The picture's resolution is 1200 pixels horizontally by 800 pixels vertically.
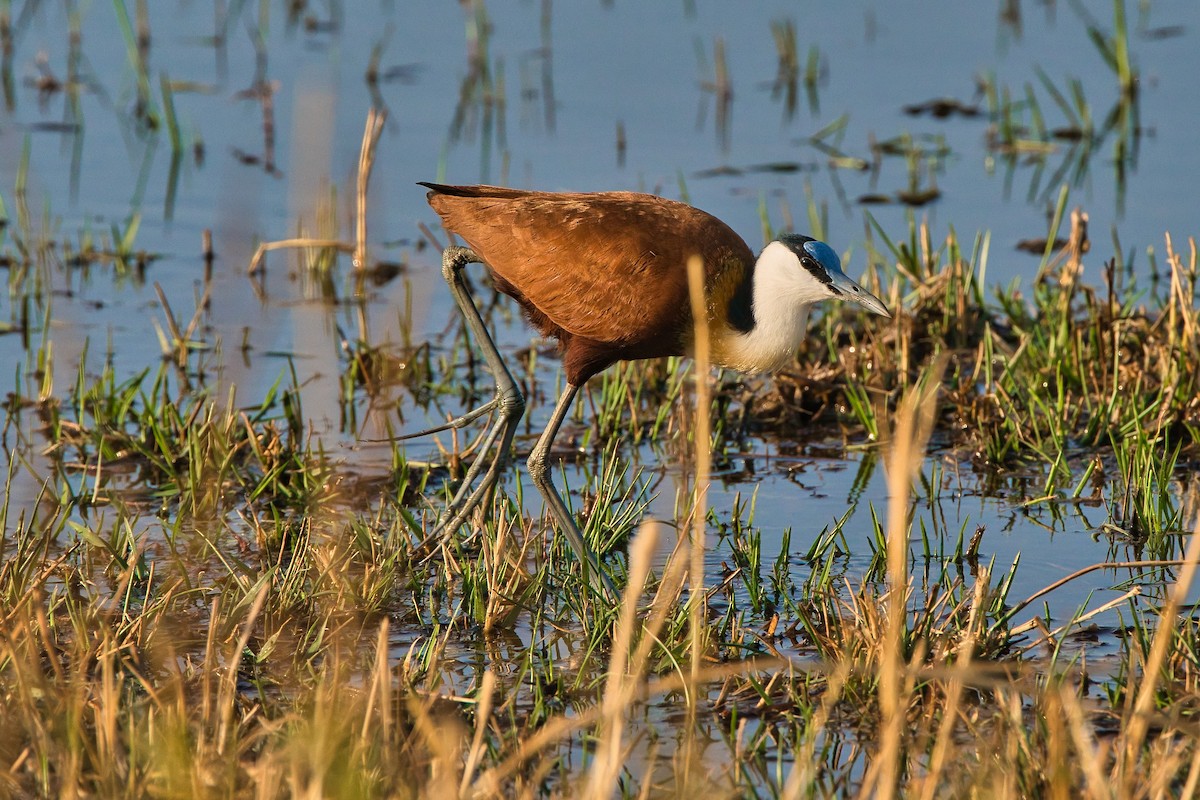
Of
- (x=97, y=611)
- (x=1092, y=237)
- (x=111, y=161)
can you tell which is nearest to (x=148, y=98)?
(x=111, y=161)

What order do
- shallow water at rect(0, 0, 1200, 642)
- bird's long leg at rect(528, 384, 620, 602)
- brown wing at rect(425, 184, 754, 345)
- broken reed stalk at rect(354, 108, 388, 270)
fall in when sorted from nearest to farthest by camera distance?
bird's long leg at rect(528, 384, 620, 602)
brown wing at rect(425, 184, 754, 345)
broken reed stalk at rect(354, 108, 388, 270)
shallow water at rect(0, 0, 1200, 642)

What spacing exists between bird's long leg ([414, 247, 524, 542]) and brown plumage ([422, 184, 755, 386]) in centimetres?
21

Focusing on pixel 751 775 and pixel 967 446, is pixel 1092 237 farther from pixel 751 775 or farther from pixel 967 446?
pixel 751 775

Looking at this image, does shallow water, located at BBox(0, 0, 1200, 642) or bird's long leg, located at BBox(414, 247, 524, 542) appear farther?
shallow water, located at BBox(0, 0, 1200, 642)

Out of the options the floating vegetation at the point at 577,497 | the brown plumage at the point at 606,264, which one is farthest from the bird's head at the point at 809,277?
the floating vegetation at the point at 577,497

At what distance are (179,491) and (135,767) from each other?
6.70ft

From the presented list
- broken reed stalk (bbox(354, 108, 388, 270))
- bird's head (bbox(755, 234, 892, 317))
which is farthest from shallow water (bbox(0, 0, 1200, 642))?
bird's head (bbox(755, 234, 892, 317))

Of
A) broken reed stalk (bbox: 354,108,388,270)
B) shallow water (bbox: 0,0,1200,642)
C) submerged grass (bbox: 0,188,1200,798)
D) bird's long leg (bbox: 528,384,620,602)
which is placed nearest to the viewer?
submerged grass (bbox: 0,188,1200,798)

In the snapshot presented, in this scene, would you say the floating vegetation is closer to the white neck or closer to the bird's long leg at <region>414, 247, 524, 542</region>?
the bird's long leg at <region>414, 247, 524, 542</region>

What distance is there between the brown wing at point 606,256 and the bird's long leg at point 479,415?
26cm

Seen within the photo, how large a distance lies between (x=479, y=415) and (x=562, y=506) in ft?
2.11

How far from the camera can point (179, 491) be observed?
16.2 ft

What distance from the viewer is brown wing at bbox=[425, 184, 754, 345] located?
4.49m

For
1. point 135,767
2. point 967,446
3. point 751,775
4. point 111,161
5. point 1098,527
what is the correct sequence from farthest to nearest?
point 111,161
point 967,446
point 1098,527
point 751,775
point 135,767
